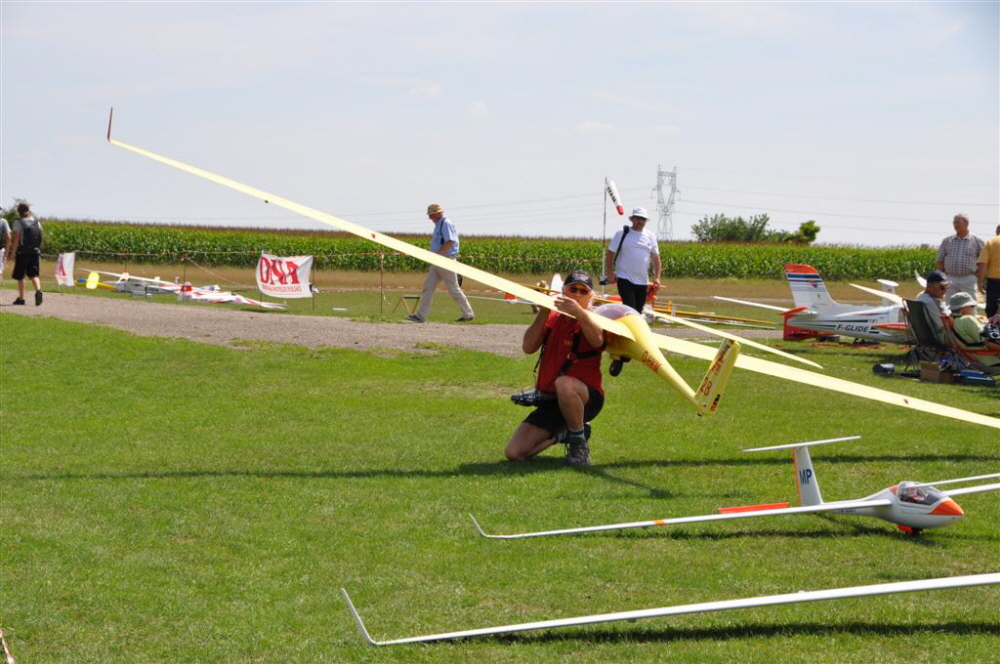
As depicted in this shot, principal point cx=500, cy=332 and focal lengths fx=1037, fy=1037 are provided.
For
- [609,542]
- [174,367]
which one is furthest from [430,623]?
[174,367]

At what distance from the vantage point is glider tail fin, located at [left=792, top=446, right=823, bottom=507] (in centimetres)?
655

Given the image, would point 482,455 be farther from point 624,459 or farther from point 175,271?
point 175,271

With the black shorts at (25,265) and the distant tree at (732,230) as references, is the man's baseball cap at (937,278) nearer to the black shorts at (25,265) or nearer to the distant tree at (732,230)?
the black shorts at (25,265)

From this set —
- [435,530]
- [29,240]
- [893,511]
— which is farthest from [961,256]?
[29,240]

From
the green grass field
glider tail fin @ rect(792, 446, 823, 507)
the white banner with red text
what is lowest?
the green grass field

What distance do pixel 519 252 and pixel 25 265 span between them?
133 ft

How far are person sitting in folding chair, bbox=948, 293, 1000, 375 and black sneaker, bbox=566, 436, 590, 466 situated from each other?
769cm

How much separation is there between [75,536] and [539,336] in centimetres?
390

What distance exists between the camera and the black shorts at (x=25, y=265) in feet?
61.2

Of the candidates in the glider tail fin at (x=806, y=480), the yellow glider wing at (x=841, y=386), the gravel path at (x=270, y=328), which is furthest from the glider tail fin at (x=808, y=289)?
the glider tail fin at (x=806, y=480)

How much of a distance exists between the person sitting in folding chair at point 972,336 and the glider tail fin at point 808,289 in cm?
607

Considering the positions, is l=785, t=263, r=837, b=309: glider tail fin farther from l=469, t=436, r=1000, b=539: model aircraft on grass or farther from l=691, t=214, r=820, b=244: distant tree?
l=691, t=214, r=820, b=244: distant tree

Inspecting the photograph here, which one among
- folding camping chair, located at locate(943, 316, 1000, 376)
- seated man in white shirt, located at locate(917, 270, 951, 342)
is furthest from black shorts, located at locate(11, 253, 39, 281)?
folding camping chair, located at locate(943, 316, 1000, 376)

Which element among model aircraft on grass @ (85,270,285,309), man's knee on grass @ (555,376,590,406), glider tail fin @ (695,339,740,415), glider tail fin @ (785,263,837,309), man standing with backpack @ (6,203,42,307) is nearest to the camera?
glider tail fin @ (695,339,740,415)
